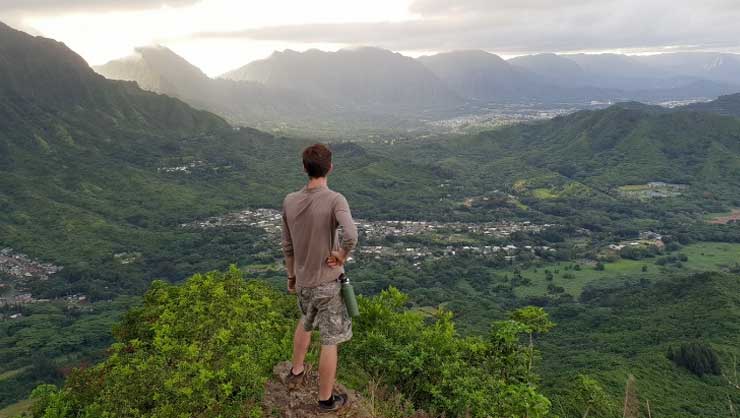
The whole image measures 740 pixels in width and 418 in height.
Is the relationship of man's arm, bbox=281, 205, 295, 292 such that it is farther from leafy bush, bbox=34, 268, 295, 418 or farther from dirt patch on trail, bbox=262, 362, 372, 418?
dirt patch on trail, bbox=262, 362, 372, 418

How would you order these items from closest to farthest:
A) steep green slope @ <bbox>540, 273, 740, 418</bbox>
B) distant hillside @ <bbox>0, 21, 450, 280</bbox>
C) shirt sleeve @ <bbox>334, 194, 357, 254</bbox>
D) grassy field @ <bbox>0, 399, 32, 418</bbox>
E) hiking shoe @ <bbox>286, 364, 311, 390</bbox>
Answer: shirt sleeve @ <bbox>334, 194, 357, 254</bbox> → hiking shoe @ <bbox>286, 364, 311, 390</bbox> → steep green slope @ <bbox>540, 273, 740, 418</bbox> → grassy field @ <bbox>0, 399, 32, 418</bbox> → distant hillside @ <bbox>0, 21, 450, 280</bbox>

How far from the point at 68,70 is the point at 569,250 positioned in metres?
193

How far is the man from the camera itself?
5215 mm

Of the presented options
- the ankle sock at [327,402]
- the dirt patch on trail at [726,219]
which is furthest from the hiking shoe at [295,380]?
the dirt patch on trail at [726,219]

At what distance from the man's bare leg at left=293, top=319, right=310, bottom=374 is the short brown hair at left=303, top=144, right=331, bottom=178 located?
2000mm

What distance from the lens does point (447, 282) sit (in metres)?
71.9

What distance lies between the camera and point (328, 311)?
18.2ft

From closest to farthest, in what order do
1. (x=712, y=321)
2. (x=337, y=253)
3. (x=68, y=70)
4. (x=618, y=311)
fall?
(x=337, y=253), (x=712, y=321), (x=618, y=311), (x=68, y=70)

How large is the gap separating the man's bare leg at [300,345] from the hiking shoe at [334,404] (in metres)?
0.75

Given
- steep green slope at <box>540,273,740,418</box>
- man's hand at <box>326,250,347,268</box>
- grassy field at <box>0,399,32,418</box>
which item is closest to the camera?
man's hand at <box>326,250,347,268</box>

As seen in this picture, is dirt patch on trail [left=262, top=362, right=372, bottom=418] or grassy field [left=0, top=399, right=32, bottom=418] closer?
dirt patch on trail [left=262, top=362, right=372, bottom=418]

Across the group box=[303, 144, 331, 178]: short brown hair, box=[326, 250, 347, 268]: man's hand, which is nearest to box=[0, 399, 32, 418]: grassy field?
box=[326, 250, 347, 268]: man's hand

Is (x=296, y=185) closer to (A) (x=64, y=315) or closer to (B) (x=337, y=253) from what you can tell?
(A) (x=64, y=315)

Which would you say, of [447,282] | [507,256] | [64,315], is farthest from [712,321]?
[64,315]
